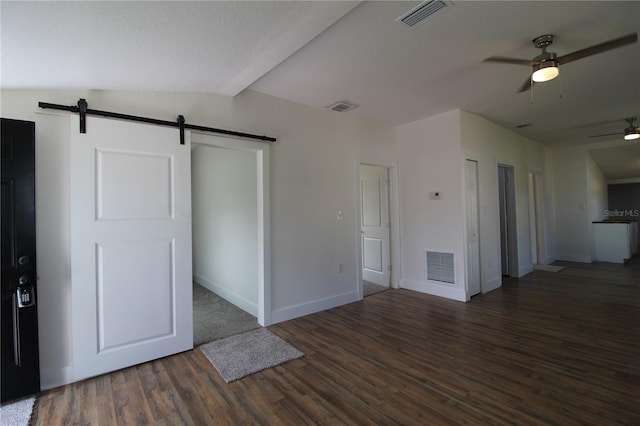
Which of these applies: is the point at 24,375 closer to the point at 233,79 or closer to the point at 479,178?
the point at 233,79

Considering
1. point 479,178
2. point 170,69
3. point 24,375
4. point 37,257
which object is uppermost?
point 170,69

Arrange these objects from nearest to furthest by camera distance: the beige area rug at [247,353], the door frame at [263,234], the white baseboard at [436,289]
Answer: the beige area rug at [247,353] < the door frame at [263,234] < the white baseboard at [436,289]

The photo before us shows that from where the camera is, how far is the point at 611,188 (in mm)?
10984

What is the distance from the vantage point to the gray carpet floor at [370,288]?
482 cm

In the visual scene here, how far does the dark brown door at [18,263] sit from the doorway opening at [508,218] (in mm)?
6484

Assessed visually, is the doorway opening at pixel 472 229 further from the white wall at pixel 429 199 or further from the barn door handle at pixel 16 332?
the barn door handle at pixel 16 332

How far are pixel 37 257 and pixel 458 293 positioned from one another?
15.5 feet

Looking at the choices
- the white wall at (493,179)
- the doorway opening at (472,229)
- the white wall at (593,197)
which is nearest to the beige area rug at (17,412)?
the doorway opening at (472,229)

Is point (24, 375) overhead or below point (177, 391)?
overhead

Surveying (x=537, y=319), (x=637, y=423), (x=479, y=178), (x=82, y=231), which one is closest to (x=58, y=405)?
(x=82, y=231)

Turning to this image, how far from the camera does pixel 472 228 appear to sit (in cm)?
457

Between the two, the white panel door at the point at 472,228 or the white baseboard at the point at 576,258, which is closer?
A: the white panel door at the point at 472,228

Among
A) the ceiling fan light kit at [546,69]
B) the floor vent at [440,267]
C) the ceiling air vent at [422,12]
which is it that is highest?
the ceiling air vent at [422,12]

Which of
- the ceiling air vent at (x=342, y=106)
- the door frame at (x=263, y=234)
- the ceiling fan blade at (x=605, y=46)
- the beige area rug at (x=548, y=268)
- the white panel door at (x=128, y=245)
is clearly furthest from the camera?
the beige area rug at (x=548, y=268)
